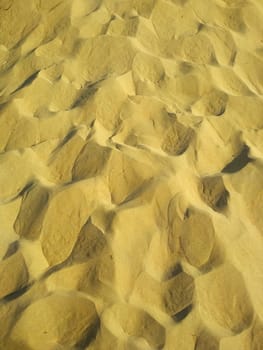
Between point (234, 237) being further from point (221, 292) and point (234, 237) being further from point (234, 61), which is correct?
point (234, 61)

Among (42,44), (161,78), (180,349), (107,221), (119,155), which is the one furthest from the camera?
(42,44)

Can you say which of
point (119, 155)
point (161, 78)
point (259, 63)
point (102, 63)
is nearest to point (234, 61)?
Result: point (259, 63)

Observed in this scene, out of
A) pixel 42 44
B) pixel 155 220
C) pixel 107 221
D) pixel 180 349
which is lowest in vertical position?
pixel 180 349

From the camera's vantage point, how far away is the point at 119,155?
205cm

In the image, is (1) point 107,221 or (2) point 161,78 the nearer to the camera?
(1) point 107,221

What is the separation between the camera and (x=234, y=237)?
187cm

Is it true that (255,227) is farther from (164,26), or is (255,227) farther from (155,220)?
(164,26)

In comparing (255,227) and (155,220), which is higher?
(155,220)

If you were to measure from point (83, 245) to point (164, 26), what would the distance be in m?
1.56

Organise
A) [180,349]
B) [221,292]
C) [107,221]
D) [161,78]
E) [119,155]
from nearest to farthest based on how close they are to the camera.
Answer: [180,349], [221,292], [107,221], [119,155], [161,78]

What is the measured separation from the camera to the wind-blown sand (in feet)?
5.49

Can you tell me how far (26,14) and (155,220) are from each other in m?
1.68

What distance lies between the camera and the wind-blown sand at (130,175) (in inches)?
65.9

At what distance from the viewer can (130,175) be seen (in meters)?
2.02
